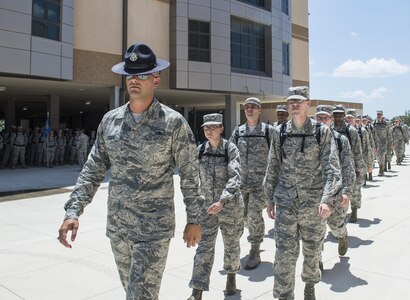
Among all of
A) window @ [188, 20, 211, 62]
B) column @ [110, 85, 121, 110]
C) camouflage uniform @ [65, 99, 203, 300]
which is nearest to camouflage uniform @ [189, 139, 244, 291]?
camouflage uniform @ [65, 99, 203, 300]

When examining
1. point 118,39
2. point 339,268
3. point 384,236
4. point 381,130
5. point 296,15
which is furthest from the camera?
point 296,15

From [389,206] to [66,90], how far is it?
694 inches

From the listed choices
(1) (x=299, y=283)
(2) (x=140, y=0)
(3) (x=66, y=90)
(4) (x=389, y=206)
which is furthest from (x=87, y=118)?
(1) (x=299, y=283)

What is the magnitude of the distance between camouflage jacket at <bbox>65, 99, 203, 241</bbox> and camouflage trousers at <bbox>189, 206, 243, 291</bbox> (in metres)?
1.30

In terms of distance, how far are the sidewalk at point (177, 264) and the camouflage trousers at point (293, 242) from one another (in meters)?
0.43

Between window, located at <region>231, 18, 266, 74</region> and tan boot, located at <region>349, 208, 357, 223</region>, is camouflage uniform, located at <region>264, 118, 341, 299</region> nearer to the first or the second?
tan boot, located at <region>349, 208, 357, 223</region>

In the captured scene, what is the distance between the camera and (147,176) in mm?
2699

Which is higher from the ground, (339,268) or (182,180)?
(182,180)

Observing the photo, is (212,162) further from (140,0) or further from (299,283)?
(140,0)

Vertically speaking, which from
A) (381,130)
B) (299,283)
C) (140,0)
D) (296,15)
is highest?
(296,15)

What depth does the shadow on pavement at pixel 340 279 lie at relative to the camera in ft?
14.2

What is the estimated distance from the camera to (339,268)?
491 centimetres

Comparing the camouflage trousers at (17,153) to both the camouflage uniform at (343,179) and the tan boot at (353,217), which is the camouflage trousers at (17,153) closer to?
the tan boot at (353,217)

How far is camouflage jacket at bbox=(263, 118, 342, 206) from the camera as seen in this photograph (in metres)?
3.75
